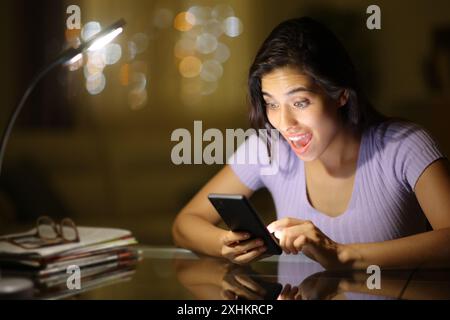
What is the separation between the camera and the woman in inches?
70.6

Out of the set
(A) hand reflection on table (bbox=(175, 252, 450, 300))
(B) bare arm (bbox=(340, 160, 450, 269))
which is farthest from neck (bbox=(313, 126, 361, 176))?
(A) hand reflection on table (bbox=(175, 252, 450, 300))

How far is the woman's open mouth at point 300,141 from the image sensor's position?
1896 mm

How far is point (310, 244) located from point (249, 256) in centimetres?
15

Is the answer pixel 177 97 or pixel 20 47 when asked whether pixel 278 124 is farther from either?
pixel 20 47

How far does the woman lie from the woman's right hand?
0.11ft

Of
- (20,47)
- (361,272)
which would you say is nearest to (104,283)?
(361,272)

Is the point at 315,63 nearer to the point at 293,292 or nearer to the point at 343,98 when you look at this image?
the point at 343,98

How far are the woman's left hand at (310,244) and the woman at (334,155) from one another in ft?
0.17

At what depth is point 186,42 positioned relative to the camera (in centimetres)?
209

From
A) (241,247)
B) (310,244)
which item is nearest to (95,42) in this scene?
(241,247)

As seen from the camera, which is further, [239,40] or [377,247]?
[239,40]
